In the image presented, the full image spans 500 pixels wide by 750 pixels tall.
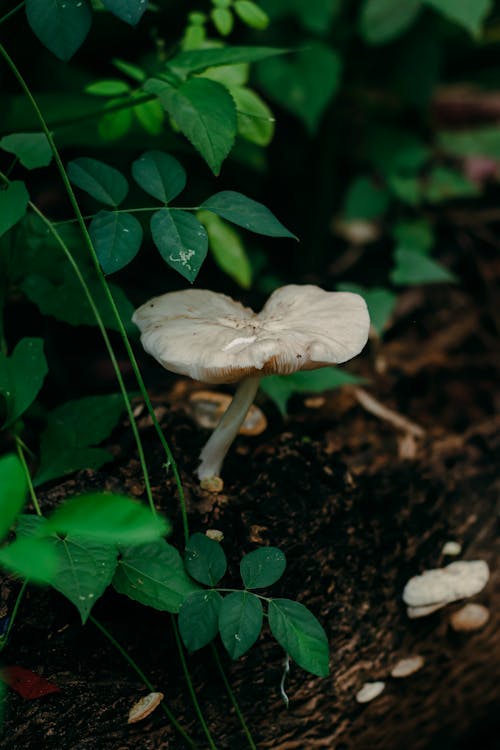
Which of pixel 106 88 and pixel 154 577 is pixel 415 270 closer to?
pixel 106 88

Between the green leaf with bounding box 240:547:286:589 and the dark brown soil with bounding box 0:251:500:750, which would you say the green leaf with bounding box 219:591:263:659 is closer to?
the green leaf with bounding box 240:547:286:589

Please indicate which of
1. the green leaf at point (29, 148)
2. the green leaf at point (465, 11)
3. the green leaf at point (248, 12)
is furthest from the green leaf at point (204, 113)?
the green leaf at point (465, 11)

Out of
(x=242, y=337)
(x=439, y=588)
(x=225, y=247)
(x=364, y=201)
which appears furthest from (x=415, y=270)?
(x=242, y=337)

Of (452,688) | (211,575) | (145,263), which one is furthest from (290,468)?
(145,263)

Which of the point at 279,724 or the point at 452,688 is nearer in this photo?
the point at 279,724

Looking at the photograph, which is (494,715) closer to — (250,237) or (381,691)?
(381,691)

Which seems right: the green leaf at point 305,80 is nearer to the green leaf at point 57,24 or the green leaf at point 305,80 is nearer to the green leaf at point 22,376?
the green leaf at point 57,24

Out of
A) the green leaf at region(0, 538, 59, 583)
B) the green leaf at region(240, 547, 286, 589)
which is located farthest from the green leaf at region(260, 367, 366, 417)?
the green leaf at region(0, 538, 59, 583)
